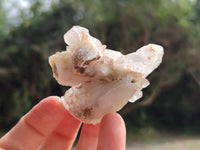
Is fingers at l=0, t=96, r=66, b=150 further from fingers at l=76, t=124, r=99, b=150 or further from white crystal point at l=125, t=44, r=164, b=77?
white crystal point at l=125, t=44, r=164, b=77

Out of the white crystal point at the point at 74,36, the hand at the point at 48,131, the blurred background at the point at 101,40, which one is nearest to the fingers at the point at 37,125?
the hand at the point at 48,131

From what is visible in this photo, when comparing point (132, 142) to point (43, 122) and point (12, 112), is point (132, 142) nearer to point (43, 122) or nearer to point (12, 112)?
point (12, 112)

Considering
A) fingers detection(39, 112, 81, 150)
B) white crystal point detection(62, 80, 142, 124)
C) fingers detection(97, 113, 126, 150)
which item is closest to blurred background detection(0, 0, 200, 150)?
fingers detection(39, 112, 81, 150)

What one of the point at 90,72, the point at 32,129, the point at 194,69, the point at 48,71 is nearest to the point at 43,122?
the point at 32,129

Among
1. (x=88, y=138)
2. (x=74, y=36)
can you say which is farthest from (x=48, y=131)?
(x=74, y=36)

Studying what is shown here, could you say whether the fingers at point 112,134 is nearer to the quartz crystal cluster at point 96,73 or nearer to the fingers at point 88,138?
the quartz crystal cluster at point 96,73

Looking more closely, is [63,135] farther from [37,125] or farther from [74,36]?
[74,36]
